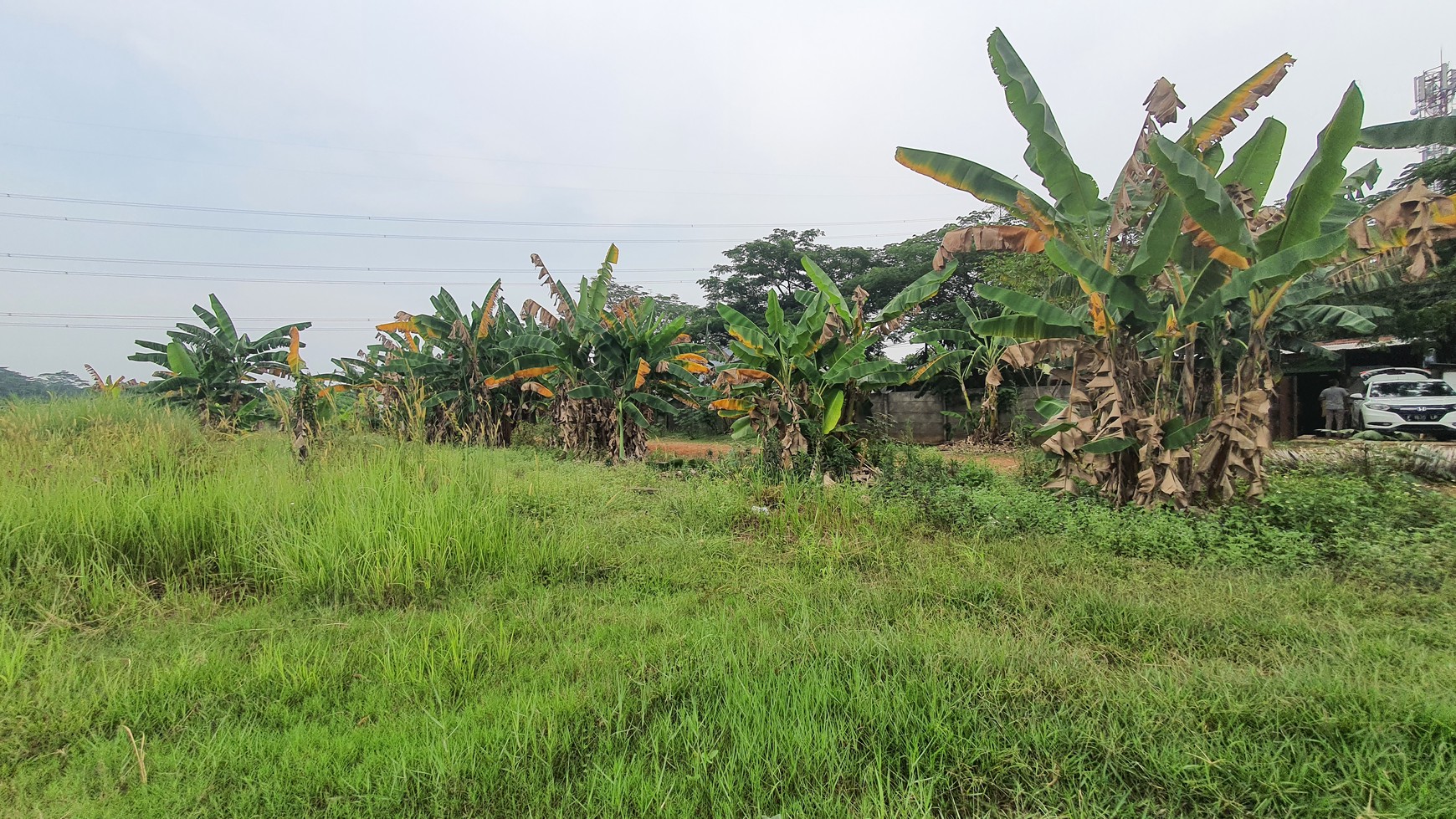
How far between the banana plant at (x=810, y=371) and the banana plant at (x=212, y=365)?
8.61m

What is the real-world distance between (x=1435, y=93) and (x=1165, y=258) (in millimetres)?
42422

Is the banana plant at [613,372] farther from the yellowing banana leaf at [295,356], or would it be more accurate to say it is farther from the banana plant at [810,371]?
the yellowing banana leaf at [295,356]

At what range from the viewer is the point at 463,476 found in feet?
16.6

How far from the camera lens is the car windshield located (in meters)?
13.0

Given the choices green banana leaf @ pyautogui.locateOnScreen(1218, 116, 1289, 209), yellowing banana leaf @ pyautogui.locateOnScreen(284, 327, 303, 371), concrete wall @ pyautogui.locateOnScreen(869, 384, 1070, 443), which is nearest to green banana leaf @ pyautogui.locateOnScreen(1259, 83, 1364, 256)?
green banana leaf @ pyautogui.locateOnScreen(1218, 116, 1289, 209)

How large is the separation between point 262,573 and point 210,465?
6.96 ft

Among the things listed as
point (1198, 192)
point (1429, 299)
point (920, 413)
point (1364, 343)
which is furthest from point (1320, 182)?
point (1364, 343)

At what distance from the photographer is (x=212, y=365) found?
1126 centimetres

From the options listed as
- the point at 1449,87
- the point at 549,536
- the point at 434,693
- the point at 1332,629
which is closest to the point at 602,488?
the point at 549,536

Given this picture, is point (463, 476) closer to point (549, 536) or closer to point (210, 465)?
point (549, 536)

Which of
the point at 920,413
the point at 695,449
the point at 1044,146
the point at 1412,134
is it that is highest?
the point at 1044,146

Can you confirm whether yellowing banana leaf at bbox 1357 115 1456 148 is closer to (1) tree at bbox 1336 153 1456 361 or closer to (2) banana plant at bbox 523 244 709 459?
(2) banana plant at bbox 523 244 709 459

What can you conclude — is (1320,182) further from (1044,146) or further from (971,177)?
(971,177)

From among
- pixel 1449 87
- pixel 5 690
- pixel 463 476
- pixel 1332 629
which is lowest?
pixel 1332 629
